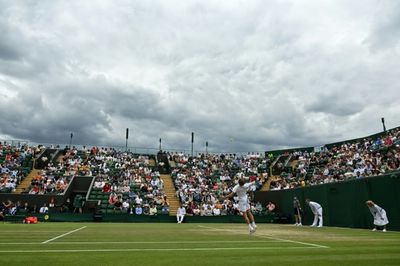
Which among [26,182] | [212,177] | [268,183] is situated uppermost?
[212,177]

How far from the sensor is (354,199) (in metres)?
21.1

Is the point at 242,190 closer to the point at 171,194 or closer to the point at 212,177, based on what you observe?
the point at 171,194

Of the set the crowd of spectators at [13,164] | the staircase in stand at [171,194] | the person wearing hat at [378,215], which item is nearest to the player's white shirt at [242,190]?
the person wearing hat at [378,215]

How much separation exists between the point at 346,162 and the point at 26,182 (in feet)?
95.9

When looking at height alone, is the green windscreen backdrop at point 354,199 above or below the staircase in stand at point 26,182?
below

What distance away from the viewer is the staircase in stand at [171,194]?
3397 centimetres

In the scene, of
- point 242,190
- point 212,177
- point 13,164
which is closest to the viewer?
point 242,190

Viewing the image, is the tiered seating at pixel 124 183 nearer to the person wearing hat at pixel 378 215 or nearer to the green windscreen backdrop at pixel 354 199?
the green windscreen backdrop at pixel 354 199

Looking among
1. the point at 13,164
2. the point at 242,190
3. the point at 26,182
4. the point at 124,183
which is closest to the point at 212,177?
the point at 124,183

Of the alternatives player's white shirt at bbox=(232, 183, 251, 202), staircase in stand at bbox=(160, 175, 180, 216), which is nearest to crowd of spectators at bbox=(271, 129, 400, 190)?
staircase in stand at bbox=(160, 175, 180, 216)

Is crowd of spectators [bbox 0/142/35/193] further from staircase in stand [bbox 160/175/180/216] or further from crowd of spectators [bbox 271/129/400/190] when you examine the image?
crowd of spectators [bbox 271/129/400/190]

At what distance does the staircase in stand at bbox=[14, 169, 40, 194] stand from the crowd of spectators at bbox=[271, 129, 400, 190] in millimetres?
22922

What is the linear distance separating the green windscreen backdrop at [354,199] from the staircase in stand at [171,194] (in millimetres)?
11158

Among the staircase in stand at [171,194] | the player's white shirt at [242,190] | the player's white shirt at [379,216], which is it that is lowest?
the player's white shirt at [379,216]
